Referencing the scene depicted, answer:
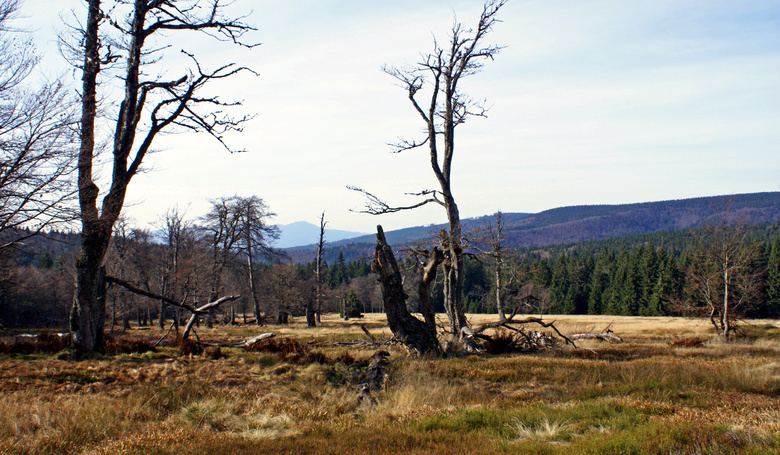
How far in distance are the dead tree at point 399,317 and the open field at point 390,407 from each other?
1.54 meters

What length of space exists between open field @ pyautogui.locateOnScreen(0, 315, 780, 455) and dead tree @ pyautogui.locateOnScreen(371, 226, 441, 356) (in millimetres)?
1537

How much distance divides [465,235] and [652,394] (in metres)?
6.73

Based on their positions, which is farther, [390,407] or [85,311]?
[85,311]

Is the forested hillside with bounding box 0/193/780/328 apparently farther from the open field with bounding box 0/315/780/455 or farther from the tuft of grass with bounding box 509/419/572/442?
the tuft of grass with bounding box 509/419/572/442

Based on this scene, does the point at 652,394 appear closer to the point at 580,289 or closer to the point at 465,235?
the point at 465,235

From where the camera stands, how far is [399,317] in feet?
40.5

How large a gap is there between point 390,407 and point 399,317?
202 inches

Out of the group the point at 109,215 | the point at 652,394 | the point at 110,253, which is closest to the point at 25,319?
the point at 110,253

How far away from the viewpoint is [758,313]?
58.5 metres

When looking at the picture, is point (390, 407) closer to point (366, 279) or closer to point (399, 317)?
point (399, 317)

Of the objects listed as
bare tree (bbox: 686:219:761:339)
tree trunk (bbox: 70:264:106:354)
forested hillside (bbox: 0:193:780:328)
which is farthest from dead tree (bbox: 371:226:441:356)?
bare tree (bbox: 686:219:761:339)

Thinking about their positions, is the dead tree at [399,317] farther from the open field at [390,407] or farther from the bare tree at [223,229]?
the bare tree at [223,229]

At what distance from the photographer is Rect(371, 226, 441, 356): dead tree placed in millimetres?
12258

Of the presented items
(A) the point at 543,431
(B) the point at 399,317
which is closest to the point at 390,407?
(A) the point at 543,431
